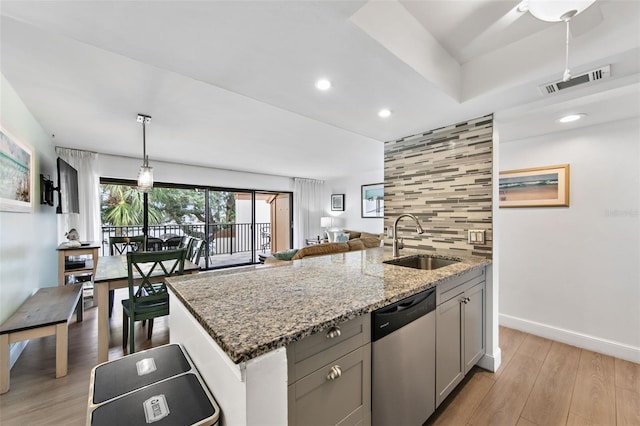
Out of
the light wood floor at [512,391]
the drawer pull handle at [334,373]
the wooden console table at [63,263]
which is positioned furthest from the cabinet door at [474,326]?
the wooden console table at [63,263]

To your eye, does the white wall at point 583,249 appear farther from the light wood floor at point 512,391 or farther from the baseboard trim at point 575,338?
the light wood floor at point 512,391

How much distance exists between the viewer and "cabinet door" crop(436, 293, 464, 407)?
1.51 m

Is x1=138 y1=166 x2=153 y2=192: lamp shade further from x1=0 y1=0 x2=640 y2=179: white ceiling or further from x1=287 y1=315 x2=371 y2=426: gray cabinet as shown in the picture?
x1=287 y1=315 x2=371 y2=426: gray cabinet

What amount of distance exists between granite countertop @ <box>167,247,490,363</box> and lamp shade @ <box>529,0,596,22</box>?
1307mm

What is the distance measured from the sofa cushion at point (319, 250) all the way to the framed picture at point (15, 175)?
2.36m

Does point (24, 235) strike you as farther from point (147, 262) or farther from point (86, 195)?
point (86, 195)

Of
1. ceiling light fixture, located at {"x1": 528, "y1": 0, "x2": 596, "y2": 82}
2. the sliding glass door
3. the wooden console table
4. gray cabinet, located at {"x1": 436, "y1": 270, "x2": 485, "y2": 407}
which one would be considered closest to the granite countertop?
gray cabinet, located at {"x1": 436, "y1": 270, "x2": 485, "y2": 407}

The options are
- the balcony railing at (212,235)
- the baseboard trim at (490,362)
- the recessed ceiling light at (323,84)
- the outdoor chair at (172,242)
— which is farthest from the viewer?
the balcony railing at (212,235)

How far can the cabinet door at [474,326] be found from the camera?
1818mm

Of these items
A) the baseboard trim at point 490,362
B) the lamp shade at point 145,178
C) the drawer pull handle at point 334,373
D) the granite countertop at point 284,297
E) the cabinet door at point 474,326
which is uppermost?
the lamp shade at point 145,178

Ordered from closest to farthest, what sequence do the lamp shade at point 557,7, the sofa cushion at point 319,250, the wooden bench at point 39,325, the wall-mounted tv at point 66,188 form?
the lamp shade at point 557,7 → the wooden bench at point 39,325 → the sofa cushion at point 319,250 → the wall-mounted tv at point 66,188

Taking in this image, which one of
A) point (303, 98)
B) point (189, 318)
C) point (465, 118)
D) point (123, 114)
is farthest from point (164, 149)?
point (465, 118)

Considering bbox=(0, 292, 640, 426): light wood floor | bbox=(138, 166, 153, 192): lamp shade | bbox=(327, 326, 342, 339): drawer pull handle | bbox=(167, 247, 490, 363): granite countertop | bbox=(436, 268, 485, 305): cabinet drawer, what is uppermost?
bbox=(138, 166, 153, 192): lamp shade

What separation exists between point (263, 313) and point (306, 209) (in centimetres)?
636
